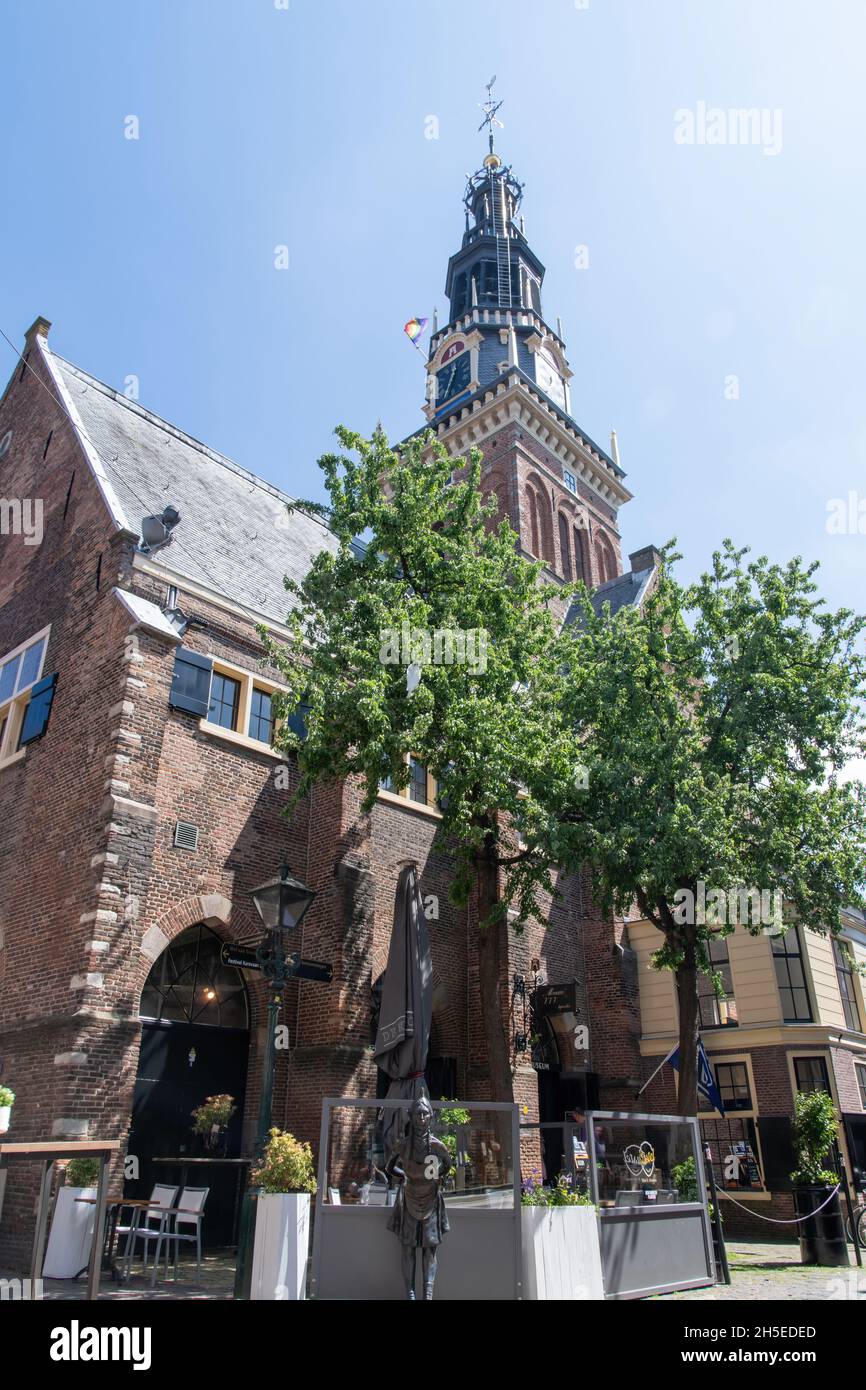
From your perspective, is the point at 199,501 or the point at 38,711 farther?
the point at 199,501

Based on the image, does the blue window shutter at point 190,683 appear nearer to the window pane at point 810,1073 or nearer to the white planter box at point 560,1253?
the white planter box at point 560,1253

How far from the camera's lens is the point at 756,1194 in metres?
16.9

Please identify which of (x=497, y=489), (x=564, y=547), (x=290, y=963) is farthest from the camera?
(x=564, y=547)

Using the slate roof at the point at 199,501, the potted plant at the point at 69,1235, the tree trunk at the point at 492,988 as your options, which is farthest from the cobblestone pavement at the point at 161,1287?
the slate roof at the point at 199,501

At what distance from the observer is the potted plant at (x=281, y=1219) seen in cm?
807

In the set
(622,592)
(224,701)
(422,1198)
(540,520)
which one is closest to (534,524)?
(540,520)

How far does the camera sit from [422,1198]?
7.40 m

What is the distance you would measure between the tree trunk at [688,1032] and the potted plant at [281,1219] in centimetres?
771

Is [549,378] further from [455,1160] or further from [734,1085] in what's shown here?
[455,1160]

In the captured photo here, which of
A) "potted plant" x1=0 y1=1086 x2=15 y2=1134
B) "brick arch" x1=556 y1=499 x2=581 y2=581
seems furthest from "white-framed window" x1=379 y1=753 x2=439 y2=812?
"brick arch" x1=556 y1=499 x2=581 y2=581

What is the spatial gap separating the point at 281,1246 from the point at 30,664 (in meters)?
11.9

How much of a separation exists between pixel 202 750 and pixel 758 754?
899 centimetres

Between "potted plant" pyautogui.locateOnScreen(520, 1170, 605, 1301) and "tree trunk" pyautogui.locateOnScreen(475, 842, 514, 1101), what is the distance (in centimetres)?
413
